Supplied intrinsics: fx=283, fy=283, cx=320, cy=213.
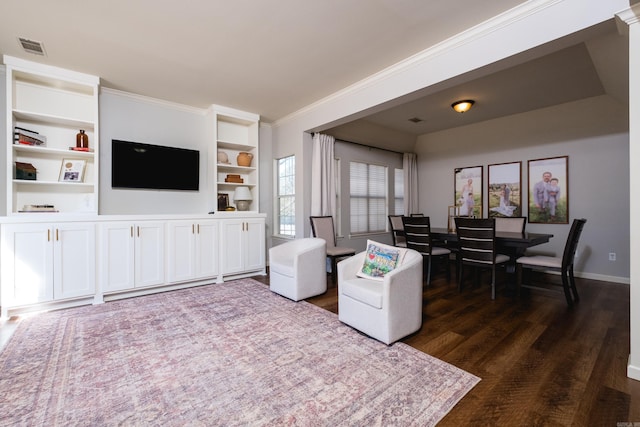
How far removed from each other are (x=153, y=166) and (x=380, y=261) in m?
3.43

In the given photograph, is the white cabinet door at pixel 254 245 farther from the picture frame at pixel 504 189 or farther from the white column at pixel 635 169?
Answer: the picture frame at pixel 504 189

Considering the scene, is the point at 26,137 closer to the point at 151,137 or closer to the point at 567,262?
the point at 151,137

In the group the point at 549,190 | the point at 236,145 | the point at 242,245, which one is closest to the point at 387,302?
the point at 242,245

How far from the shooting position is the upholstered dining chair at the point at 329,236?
14.2ft

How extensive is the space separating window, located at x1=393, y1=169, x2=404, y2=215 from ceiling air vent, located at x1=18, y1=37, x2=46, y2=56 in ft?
18.8

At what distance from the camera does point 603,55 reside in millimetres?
2658

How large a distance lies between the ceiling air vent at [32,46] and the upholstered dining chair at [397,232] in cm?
507

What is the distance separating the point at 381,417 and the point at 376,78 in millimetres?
3336

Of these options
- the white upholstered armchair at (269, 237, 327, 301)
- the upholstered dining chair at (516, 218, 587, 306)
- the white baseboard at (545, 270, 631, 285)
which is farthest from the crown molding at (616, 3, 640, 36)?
the white baseboard at (545, 270, 631, 285)

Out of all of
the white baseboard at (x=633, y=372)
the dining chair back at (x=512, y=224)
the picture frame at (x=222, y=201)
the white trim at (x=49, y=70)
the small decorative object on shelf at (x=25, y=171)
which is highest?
the white trim at (x=49, y=70)

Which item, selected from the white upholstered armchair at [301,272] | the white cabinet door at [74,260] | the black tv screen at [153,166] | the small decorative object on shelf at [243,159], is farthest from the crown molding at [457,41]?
the white cabinet door at [74,260]

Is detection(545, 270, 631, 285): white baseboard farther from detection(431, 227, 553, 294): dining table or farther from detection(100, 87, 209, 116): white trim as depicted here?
detection(100, 87, 209, 116): white trim

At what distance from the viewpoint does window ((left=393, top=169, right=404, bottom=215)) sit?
6.36 m

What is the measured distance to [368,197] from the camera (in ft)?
19.3
